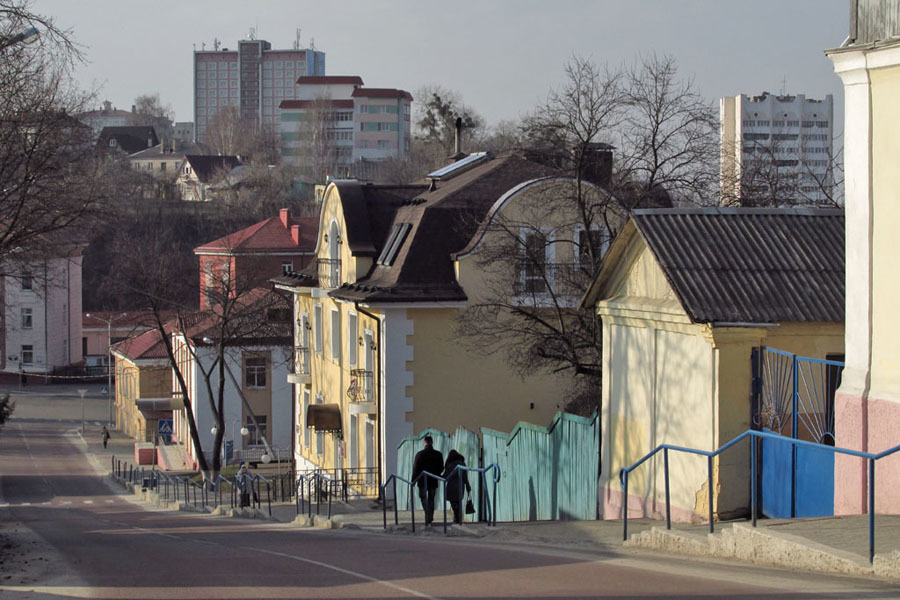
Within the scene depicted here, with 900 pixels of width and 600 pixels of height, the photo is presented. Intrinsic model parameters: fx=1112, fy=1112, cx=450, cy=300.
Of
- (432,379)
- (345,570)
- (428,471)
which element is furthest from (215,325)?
(345,570)

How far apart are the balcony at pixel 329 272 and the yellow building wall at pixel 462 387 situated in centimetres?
446

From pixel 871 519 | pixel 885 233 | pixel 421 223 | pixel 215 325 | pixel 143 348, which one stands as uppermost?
pixel 421 223

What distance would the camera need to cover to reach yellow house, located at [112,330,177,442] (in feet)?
179

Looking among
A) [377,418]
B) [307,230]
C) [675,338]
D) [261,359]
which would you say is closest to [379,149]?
[307,230]

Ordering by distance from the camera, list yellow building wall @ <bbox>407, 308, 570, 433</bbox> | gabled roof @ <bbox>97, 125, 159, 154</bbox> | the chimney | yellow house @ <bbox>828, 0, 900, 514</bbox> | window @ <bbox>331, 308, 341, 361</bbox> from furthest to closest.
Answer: gabled roof @ <bbox>97, 125, 159, 154</bbox> < window @ <bbox>331, 308, 341, 361</bbox> < yellow building wall @ <bbox>407, 308, 570, 433</bbox> < the chimney < yellow house @ <bbox>828, 0, 900, 514</bbox>

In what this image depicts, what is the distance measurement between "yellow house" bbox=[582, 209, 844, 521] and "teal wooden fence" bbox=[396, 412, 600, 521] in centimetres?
56

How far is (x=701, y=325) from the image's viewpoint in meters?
13.1

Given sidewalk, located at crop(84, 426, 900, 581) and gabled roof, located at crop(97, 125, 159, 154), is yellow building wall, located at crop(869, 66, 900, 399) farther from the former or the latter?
gabled roof, located at crop(97, 125, 159, 154)

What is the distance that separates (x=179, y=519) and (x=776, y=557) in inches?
675

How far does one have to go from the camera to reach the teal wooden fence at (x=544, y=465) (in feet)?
54.6

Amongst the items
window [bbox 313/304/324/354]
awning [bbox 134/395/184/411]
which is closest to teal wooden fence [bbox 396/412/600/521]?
window [bbox 313/304/324/354]

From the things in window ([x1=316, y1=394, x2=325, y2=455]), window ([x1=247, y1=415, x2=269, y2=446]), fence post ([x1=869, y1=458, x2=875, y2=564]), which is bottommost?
window ([x1=247, y1=415, x2=269, y2=446])

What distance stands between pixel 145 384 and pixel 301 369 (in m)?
25.3

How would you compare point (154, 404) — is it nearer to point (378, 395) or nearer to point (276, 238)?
point (276, 238)
